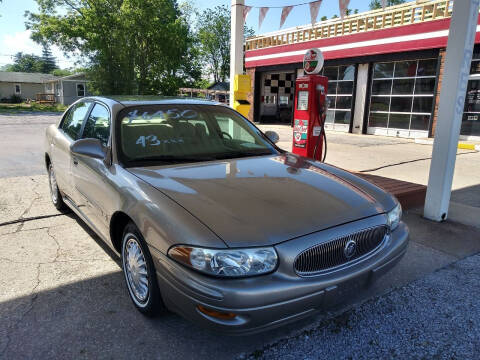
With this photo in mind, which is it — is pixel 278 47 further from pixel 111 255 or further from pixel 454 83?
pixel 111 255

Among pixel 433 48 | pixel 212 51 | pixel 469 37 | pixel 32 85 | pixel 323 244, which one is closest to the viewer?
pixel 323 244

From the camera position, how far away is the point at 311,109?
566 cm

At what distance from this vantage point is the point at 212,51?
5641cm

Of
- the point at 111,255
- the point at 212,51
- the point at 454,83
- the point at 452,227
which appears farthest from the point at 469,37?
the point at 212,51

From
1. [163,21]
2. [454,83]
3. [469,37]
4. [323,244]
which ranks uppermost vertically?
[163,21]

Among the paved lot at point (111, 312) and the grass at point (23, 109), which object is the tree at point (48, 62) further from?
the paved lot at point (111, 312)

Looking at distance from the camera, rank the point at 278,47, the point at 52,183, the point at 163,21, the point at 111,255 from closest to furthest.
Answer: the point at 111,255
the point at 52,183
the point at 278,47
the point at 163,21

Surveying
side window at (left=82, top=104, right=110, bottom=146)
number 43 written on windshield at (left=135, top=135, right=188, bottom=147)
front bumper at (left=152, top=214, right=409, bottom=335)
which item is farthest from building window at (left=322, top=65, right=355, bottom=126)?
front bumper at (left=152, top=214, right=409, bottom=335)

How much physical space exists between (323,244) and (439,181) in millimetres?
2959

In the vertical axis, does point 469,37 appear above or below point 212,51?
below

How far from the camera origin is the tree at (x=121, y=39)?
2967cm

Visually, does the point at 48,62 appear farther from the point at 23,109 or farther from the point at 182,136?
the point at 182,136

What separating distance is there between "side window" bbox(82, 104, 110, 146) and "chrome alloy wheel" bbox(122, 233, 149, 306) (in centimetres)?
98

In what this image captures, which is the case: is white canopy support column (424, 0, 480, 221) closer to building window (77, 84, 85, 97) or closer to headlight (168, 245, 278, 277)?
headlight (168, 245, 278, 277)
